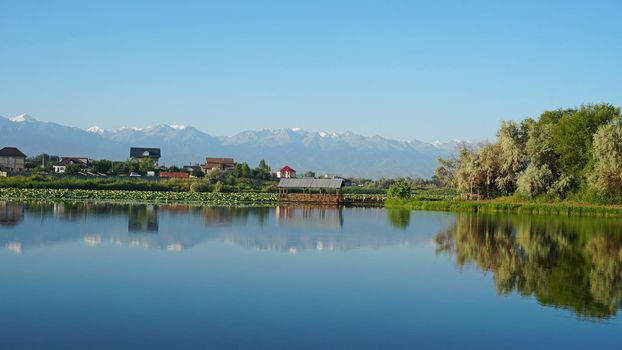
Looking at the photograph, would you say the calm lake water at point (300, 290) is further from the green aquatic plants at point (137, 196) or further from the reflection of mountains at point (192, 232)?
the green aquatic plants at point (137, 196)

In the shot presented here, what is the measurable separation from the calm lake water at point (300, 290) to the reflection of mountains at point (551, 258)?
0.08 meters

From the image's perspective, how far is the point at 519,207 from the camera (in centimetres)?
5628

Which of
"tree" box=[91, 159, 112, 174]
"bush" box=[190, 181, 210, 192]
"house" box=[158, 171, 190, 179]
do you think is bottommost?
"bush" box=[190, 181, 210, 192]

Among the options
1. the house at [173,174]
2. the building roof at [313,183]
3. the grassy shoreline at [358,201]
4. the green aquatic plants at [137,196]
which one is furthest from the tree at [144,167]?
the building roof at [313,183]

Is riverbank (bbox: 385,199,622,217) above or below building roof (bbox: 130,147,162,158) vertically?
below

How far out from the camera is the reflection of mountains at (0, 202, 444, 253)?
27828 mm

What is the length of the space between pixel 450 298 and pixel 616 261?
→ 10109mm

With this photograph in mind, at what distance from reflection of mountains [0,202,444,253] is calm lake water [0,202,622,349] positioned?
169mm

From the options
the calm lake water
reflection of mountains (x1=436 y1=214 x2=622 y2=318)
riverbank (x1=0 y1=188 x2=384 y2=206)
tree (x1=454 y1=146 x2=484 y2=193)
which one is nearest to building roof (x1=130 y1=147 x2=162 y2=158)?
riverbank (x1=0 y1=188 x2=384 y2=206)

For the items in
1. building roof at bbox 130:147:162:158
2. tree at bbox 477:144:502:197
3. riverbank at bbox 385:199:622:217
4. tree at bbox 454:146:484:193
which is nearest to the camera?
riverbank at bbox 385:199:622:217

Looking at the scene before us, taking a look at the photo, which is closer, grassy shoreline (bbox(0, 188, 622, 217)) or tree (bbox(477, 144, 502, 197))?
grassy shoreline (bbox(0, 188, 622, 217))

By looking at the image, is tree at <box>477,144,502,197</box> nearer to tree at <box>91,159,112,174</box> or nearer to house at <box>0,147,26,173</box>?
tree at <box>91,159,112,174</box>

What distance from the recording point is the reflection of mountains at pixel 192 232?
27.8 metres

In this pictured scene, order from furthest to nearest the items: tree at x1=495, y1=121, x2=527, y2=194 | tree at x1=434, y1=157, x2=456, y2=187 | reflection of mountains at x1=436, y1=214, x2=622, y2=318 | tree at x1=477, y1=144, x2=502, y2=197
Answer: tree at x1=434, y1=157, x2=456, y2=187 → tree at x1=477, y1=144, x2=502, y2=197 → tree at x1=495, y1=121, x2=527, y2=194 → reflection of mountains at x1=436, y1=214, x2=622, y2=318
